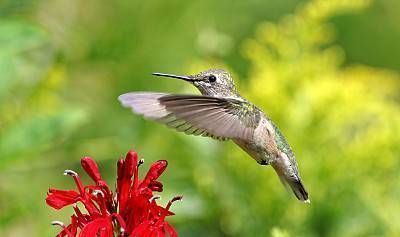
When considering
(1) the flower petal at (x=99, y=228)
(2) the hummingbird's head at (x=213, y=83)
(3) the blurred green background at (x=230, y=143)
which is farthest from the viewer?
(3) the blurred green background at (x=230, y=143)

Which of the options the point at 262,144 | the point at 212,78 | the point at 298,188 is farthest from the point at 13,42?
the point at 298,188

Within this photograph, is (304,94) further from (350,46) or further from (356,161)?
(350,46)

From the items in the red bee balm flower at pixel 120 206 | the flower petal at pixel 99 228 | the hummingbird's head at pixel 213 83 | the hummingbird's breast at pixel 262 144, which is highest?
the hummingbird's head at pixel 213 83

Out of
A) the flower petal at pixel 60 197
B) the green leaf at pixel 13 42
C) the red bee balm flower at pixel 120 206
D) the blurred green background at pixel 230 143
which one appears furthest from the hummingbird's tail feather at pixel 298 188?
the green leaf at pixel 13 42

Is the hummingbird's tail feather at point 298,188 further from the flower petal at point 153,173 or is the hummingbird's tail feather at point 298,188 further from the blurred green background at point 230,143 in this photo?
the blurred green background at point 230,143

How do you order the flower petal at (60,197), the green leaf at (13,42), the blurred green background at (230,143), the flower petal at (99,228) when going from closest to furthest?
the flower petal at (99,228) < the flower petal at (60,197) < the green leaf at (13,42) < the blurred green background at (230,143)

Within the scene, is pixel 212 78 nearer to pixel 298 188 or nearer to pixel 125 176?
pixel 298 188
